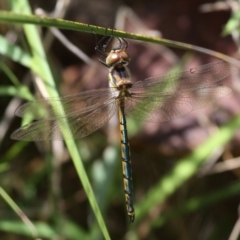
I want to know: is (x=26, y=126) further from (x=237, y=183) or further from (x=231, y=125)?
(x=237, y=183)

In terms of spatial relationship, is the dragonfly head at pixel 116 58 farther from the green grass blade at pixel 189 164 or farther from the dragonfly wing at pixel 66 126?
the green grass blade at pixel 189 164

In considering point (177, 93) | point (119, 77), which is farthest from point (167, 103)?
point (119, 77)

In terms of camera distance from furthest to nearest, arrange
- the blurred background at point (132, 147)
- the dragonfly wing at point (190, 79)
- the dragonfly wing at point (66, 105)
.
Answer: the blurred background at point (132, 147) < the dragonfly wing at point (190, 79) < the dragonfly wing at point (66, 105)

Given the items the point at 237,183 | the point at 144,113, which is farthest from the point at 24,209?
the point at 237,183

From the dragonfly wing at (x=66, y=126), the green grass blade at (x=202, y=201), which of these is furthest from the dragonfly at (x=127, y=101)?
the green grass blade at (x=202, y=201)

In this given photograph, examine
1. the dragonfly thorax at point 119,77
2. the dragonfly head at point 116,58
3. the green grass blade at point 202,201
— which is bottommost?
the green grass blade at point 202,201
